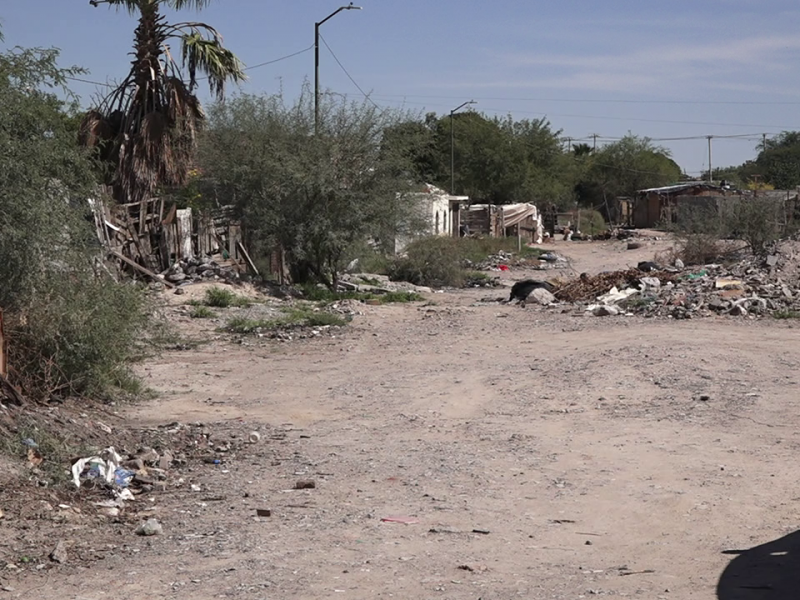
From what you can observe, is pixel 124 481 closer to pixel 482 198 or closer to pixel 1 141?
pixel 1 141

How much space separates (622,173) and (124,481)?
76740mm

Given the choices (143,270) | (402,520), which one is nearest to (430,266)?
(143,270)

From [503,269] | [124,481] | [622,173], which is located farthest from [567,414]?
[622,173]

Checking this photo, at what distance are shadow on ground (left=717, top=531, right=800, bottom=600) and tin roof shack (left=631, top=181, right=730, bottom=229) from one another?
5395cm

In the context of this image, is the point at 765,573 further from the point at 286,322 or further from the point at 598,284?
the point at 598,284

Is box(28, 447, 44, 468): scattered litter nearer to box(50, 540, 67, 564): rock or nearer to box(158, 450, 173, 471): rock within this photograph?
box(158, 450, 173, 471): rock

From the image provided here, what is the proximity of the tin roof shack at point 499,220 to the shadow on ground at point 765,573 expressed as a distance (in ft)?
131

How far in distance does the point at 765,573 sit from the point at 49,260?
7680mm

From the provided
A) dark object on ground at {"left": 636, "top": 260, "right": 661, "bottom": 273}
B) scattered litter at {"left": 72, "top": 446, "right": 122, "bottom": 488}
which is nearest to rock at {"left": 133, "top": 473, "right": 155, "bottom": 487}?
scattered litter at {"left": 72, "top": 446, "right": 122, "bottom": 488}

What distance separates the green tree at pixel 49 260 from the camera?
1045 cm

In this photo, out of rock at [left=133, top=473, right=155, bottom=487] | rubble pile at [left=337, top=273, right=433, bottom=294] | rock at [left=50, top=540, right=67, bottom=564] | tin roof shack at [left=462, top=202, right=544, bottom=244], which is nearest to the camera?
rock at [left=50, top=540, right=67, bottom=564]

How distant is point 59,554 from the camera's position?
265 inches

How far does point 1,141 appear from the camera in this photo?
33.8ft

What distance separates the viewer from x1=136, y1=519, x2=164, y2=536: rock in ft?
24.3
